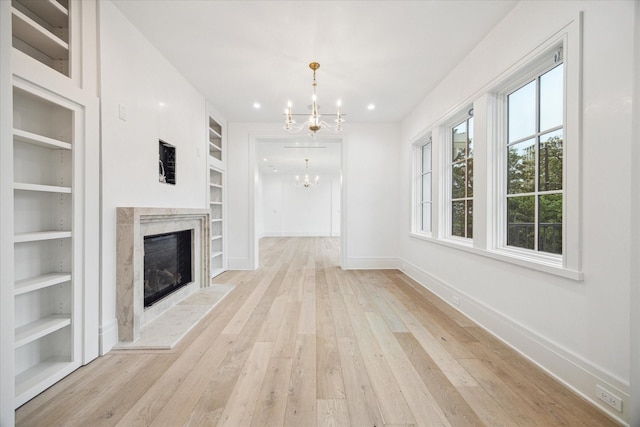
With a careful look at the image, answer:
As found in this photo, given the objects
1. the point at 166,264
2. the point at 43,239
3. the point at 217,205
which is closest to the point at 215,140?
the point at 217,205

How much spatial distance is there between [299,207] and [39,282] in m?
10.1

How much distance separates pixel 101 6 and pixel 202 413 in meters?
3.05

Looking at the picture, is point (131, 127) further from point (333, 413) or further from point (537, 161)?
point (537, 161)

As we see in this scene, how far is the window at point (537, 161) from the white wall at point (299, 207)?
9224 mm

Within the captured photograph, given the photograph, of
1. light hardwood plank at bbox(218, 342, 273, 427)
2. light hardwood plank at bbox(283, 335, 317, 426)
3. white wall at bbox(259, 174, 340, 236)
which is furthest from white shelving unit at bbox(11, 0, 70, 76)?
white wall at bbox(259, 174, 340, 236)

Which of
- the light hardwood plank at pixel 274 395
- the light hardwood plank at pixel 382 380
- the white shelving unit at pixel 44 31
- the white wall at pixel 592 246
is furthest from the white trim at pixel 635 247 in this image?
the white shelving unit at pixel 44 31

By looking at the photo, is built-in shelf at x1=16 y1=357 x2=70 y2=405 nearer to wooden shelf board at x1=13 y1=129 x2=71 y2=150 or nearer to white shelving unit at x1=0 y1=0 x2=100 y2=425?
white shelving unit at x1=0 y1=0 x2=100 y2=425

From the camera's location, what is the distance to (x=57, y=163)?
1.79 meters

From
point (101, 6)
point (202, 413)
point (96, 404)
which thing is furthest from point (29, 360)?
point (101, 6)

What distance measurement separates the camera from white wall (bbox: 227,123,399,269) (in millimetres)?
4855

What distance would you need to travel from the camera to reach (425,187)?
168 inches

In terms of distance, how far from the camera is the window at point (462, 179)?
301 cm

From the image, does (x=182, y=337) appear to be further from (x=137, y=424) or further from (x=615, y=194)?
(x=615, y=194)

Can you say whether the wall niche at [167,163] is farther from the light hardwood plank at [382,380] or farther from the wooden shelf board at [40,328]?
the light hardwood plank at [382,380]
